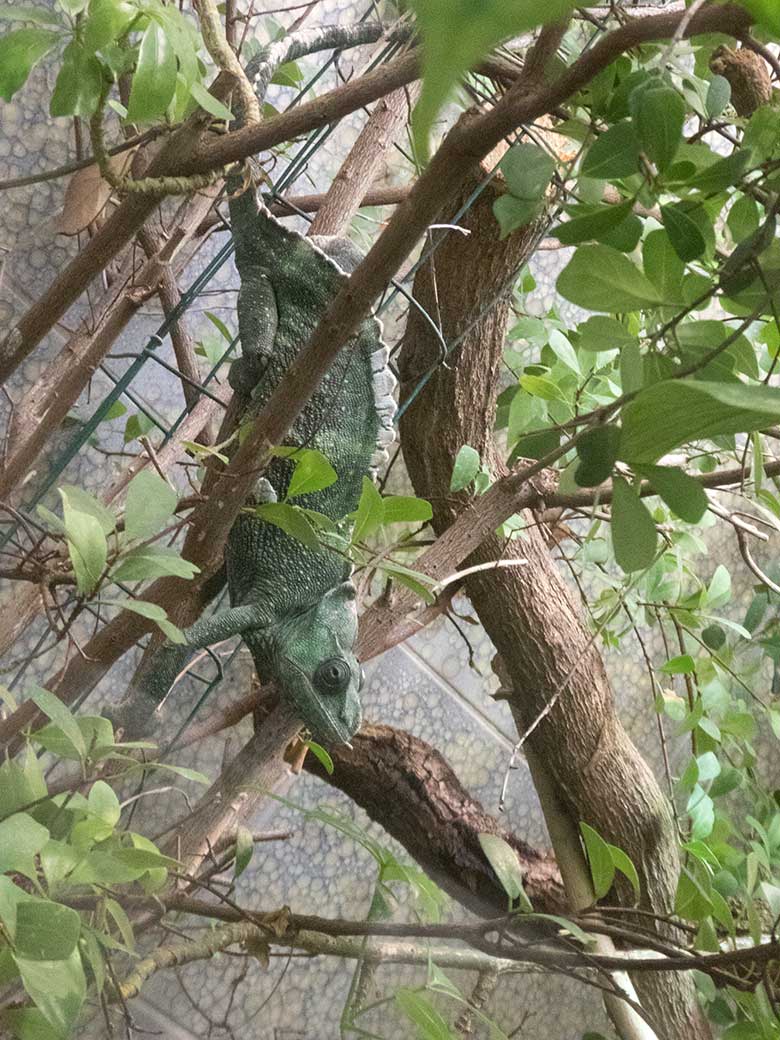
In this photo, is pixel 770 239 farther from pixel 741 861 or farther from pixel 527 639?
pixel 741 861

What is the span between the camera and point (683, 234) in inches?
13.4

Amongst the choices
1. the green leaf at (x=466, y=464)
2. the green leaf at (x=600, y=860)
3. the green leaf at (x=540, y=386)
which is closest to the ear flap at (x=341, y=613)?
the green leaf at (x=466, y=464)

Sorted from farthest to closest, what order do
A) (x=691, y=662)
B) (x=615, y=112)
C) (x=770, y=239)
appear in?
(x=691, y=662) → (x=615, y=112) → (x=770, y=239)

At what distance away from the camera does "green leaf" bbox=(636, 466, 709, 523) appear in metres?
0.30

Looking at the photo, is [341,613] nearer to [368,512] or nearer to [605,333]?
[368,512]

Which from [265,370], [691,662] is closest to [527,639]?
[691,662]

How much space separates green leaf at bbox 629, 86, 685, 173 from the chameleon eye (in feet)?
2.00

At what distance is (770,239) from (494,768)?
1.48m

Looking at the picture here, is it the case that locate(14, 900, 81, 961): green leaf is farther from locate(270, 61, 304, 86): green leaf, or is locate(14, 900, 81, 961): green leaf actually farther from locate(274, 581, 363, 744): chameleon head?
locate(270, 61, 304, 86): green leaf

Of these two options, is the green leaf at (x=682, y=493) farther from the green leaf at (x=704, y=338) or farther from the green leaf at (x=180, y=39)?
the green leaf at (x=180, y=39)

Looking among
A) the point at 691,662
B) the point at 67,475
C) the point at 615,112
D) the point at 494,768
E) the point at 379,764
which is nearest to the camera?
the point at 615,112

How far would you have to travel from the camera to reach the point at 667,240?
351 millimetres

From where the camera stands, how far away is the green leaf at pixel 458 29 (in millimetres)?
97

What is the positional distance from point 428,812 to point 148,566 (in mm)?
798
